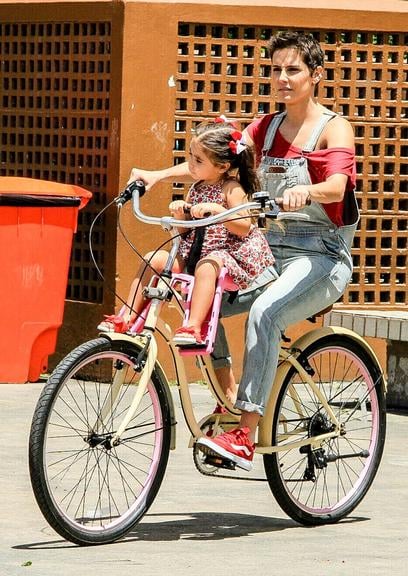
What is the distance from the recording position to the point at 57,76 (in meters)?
11.2

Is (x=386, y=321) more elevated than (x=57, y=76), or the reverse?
(x=57, y=76)

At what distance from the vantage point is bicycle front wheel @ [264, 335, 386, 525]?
666cm

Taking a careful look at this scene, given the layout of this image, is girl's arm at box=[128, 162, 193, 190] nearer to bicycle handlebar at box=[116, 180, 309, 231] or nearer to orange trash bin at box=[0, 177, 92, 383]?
bicycle handlebar at box=[116, 180, 309, 231]

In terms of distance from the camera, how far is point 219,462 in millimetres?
6340

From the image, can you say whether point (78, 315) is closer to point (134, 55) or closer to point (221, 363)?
point (134, 55)

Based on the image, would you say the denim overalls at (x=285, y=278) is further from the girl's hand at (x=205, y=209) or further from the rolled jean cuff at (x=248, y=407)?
the girl's hand at (x=205, y=209)

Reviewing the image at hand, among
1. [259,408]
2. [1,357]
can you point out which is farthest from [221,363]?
[1,357]

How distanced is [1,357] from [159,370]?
436cm

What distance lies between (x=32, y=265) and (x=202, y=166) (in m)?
4.03

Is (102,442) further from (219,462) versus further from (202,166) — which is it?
(202,166)

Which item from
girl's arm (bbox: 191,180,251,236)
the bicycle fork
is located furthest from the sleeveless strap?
the bicycle fork

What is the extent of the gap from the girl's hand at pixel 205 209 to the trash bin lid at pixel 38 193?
401 cm

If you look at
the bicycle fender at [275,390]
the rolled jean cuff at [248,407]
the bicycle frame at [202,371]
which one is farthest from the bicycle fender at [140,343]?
the bicycle fender at [275,390]

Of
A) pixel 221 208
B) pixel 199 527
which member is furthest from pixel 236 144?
pixel 199 527
